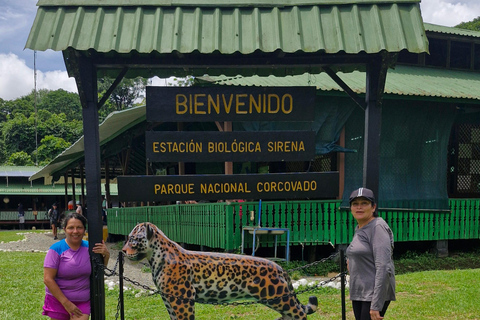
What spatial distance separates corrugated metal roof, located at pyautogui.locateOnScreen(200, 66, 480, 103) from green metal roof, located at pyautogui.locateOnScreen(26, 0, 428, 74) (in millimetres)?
5595

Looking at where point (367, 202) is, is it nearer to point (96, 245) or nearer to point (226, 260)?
point (226, 260)

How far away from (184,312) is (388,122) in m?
9.33

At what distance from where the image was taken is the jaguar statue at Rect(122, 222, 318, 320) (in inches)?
181

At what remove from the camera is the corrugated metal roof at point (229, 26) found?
4.43m

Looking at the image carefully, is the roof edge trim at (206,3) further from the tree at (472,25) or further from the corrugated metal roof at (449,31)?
the tree at (472,25)

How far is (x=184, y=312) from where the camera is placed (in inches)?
179

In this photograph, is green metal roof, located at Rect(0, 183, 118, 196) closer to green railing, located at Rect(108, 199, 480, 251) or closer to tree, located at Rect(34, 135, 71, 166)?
tree, located at Rect(34, 135, 71, 166)

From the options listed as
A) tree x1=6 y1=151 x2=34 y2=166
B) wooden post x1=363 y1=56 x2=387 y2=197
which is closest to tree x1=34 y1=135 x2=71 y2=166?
tree x1=6 y1=151 x2=34 y2=166

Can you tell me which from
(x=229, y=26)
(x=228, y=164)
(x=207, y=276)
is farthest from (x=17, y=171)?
(x=229, y=26)

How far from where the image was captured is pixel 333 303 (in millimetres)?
7414

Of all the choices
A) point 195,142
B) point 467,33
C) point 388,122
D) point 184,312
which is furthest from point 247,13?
point 467,33

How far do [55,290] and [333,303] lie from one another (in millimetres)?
4774

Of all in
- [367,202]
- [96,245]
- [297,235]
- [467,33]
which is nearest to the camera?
[367,202]

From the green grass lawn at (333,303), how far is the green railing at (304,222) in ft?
7.30
